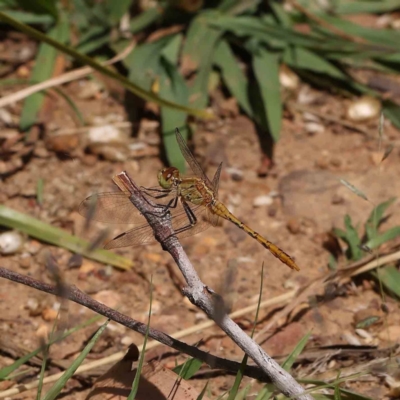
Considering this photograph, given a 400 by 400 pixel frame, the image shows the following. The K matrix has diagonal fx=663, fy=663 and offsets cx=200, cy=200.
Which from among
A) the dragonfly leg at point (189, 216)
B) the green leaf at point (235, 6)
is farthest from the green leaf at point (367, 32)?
the dragonfly leg at point (189, 216)

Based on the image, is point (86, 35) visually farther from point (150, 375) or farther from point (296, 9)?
point (150, 375)

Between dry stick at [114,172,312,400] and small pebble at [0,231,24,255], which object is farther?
small pebble at [0,231,24,255]

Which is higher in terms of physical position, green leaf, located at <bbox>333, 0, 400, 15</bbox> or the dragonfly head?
green leaf, located at <bbox>333, 0, 400, 15</bbox>

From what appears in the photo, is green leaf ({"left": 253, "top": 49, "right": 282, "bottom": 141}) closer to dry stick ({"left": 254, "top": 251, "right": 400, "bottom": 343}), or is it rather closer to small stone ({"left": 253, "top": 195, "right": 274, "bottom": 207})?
small stone ({"left": 253, "top": 195, "right": 274, "bottom": 207})

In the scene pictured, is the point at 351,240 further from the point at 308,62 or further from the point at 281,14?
Result: the point at 281,14

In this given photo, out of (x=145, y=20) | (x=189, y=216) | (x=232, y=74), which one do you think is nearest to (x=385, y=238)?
(x=189, y=216)

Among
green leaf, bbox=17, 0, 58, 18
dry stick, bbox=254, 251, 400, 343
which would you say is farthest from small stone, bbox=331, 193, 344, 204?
green leaf, bbox=17, 0, 58, 18

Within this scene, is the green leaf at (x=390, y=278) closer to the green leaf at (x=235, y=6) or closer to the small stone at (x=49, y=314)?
the small stone at (x=49, y=314)
